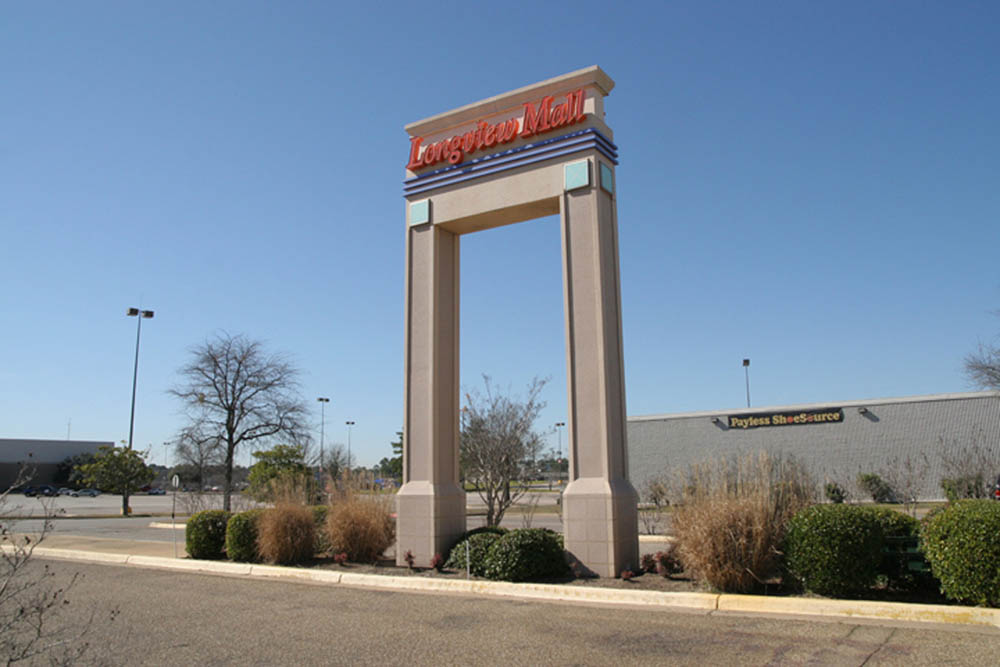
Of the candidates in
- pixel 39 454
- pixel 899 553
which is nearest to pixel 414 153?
pixel 899 553

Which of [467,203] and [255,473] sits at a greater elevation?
[467,203]

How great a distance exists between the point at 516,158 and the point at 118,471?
37184 millimetres

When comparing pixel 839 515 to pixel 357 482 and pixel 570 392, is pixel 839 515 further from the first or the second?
pixel 357 482

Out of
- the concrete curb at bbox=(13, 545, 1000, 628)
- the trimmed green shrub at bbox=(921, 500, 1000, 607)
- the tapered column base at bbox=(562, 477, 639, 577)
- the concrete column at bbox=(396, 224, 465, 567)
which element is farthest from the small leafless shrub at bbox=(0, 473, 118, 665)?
the trimmed green shrub at bbox=(921, 500, 1000, 607)

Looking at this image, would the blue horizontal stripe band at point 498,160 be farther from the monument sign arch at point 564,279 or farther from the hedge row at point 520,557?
the hedge row at point 520,557

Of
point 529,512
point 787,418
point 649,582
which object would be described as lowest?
point 649,582

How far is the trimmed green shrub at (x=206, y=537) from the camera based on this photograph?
15750 mm

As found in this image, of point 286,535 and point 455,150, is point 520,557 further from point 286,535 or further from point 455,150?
point 455,150

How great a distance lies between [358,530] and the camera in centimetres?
1428

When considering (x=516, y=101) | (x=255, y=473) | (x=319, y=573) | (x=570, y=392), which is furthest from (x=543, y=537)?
(x=255, y=473)

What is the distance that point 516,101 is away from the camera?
14273 millimetres

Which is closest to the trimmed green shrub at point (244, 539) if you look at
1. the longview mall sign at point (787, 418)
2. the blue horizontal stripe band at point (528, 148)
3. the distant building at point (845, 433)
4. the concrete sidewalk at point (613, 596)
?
the concrete sidewalk at point (613, 596)

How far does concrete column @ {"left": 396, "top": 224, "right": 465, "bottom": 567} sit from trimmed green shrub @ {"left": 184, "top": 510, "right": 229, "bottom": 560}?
482 cm

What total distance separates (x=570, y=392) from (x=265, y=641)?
653 centimetres
